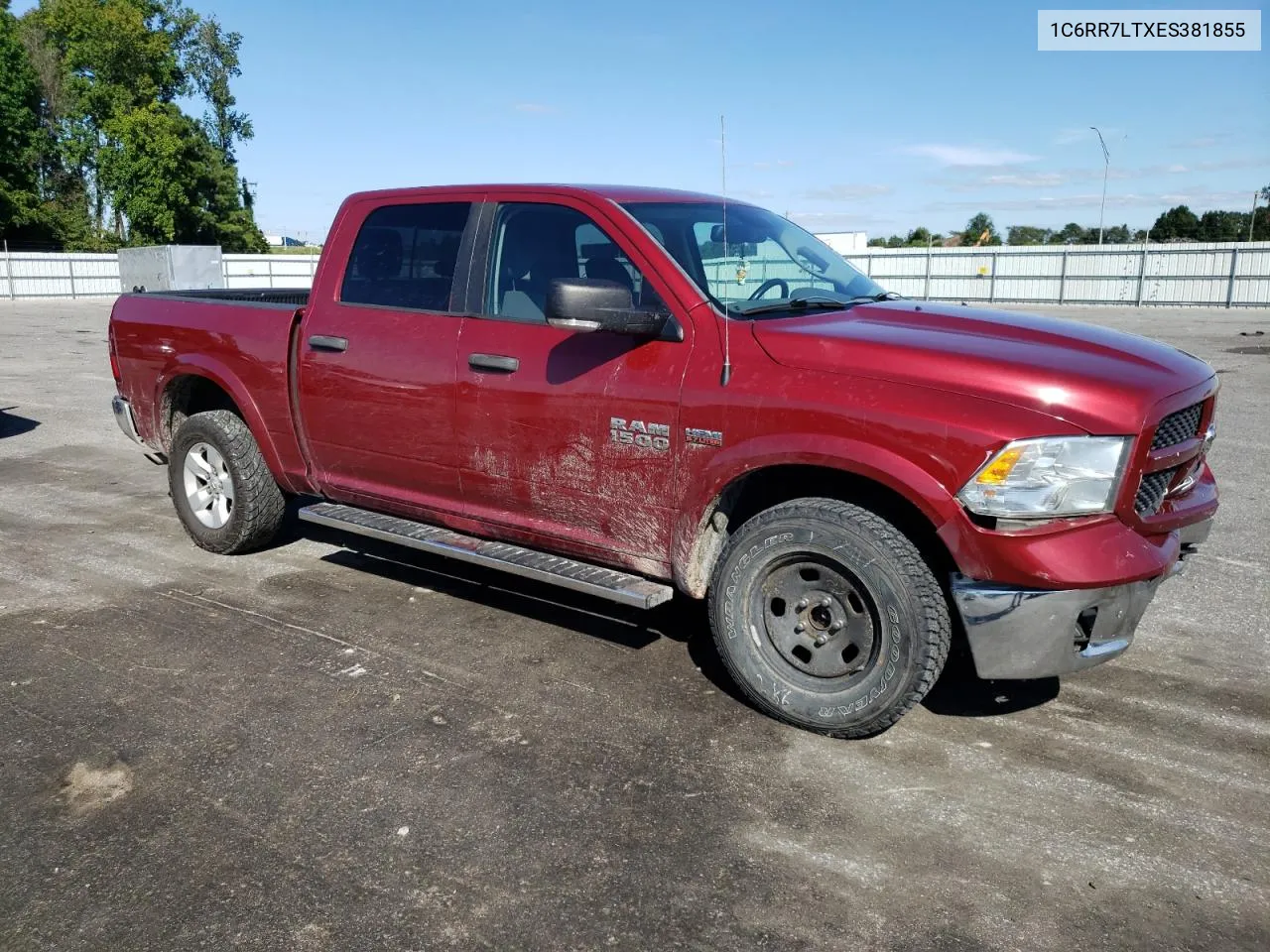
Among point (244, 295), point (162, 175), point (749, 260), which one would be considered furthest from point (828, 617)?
point (162, 175)

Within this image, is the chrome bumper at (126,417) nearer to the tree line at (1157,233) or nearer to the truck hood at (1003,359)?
the truck hood at (1003,359)

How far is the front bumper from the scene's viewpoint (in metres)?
3.39

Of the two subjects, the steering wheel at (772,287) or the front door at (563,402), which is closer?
the front door at (563,402)

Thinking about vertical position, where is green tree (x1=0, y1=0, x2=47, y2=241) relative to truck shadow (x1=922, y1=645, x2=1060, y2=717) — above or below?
above

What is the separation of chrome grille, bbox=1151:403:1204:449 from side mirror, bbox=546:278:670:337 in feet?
5.97

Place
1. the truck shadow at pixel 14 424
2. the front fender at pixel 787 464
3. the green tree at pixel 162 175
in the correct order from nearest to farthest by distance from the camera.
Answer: the front fender at pixel 787 464
the truck shadow at pixel 14 424
the green tree at pixel 162 175

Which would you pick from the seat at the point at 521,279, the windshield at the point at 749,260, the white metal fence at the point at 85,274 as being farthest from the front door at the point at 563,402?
the white metal fence at the point at 85,274

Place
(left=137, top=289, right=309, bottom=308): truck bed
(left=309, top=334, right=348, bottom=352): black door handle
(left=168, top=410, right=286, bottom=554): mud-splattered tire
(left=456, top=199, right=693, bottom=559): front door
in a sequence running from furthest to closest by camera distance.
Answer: (left=137, top=289, right=309, bottom=308): truck bed < (left=168, top=410, right=286, bottom=554): mud-splattered tire < (left=309, top=334, right=348, bottom=352): black door handle < (left=456, top=199, right=693, bottom=559): front door

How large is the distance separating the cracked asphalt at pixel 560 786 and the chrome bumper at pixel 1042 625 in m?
0.41

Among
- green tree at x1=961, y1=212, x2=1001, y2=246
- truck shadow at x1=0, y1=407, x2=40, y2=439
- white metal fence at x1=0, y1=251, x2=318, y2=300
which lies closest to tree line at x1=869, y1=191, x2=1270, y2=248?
green tree at x1=961, y1=212, x2=1001, y2=246

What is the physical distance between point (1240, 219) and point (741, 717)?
78143 mm

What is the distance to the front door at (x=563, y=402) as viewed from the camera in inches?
161

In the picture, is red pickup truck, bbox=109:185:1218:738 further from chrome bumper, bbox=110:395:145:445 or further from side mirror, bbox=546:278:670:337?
chrome bumper, bbox=110:395:145:445

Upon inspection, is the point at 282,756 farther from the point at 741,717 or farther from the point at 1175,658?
the point at 1175,658
